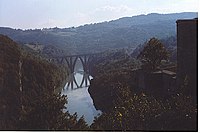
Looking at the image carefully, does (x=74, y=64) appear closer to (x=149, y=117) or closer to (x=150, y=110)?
(x=150, y=110)

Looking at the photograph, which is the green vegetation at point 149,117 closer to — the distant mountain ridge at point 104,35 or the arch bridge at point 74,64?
the distant mountain ridge at point 104,35

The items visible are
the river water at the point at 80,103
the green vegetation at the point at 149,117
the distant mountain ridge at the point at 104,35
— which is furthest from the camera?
the river water at the point at 80,103

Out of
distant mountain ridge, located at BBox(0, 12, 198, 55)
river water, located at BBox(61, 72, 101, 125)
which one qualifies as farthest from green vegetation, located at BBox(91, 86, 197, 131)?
river water, located at BBox(61, 72, 101, 125)

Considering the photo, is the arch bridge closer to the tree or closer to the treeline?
the tree

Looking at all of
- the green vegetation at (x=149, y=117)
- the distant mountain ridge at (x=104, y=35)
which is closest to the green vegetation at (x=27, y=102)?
the green vegetation at (x=149, y=117)

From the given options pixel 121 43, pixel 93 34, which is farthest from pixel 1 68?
pixel 93 34
